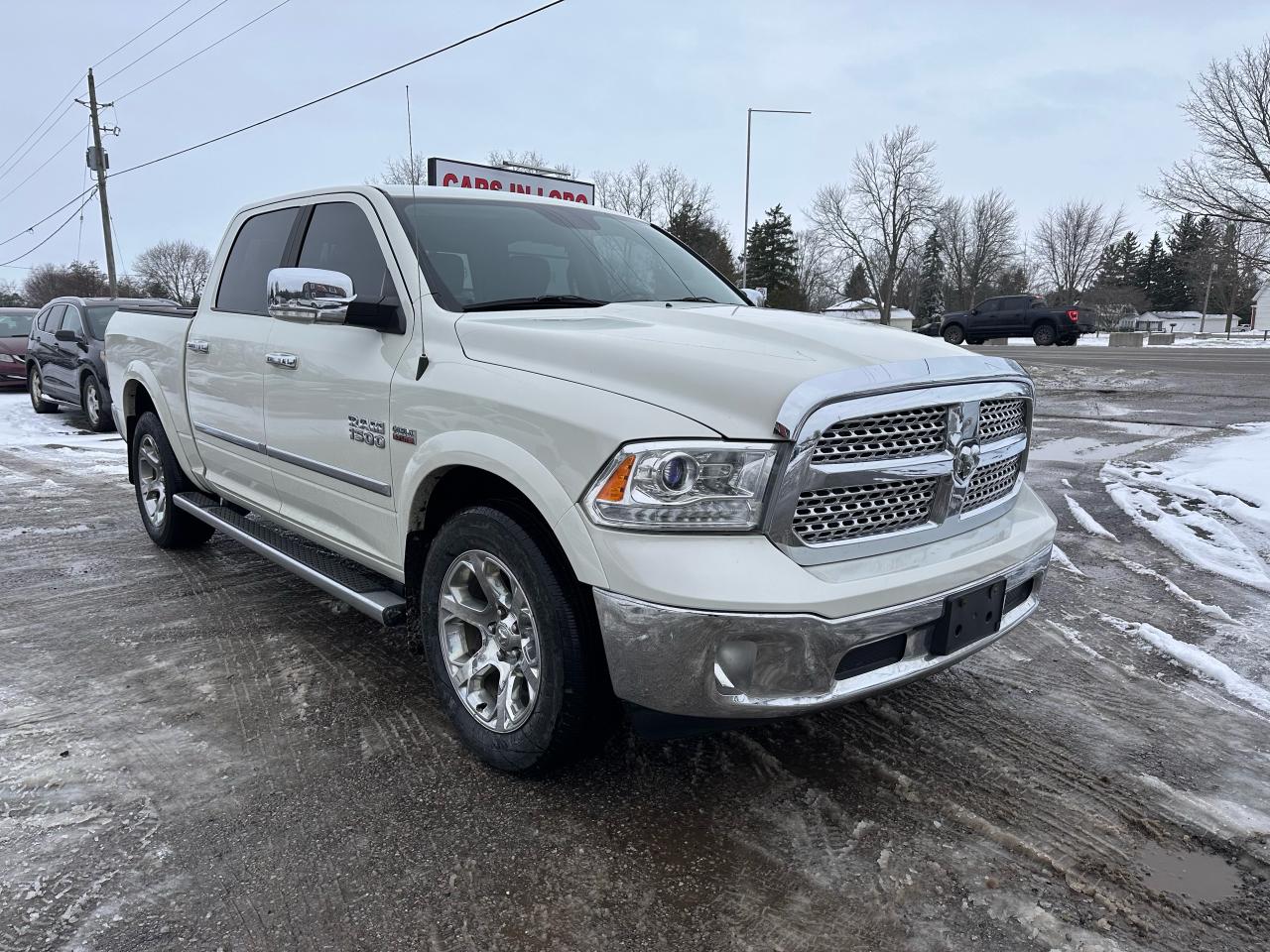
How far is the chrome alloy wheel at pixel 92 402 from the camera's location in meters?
11.4

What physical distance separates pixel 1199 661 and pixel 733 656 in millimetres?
2643

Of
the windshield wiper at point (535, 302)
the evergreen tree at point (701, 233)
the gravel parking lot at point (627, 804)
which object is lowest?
the gravel parking lot at point (627, 804)

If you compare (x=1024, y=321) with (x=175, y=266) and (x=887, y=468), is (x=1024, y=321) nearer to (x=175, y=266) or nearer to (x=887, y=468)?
(x=887, y=468)

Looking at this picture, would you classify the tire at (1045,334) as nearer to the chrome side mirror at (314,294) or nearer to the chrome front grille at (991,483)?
the chrome front grille at (991,483)

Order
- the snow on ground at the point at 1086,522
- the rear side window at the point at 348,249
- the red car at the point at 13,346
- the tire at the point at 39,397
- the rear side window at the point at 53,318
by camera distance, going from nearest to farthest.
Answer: the rear side window at the point at 348,249 < the snow on ground at the point at 1086,522 < the rear side window at the point at 53,318 < the tire at the point at 39,397 < the red car at the point at 13,346

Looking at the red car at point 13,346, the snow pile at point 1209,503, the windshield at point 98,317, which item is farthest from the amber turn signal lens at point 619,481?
the red car at point 13,346

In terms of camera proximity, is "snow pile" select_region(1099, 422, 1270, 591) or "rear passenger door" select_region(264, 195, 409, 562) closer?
"rear passenger door" select_region(264, 195, 409, 562)

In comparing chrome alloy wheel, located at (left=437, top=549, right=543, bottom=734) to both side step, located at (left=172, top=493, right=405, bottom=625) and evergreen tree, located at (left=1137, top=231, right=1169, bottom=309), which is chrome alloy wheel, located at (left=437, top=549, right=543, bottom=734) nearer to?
side step, located at (left=172, top=493, right=405, bottom=625)

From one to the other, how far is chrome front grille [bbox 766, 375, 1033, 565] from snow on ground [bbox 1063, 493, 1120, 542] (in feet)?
11.1

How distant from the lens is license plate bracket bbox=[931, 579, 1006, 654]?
2504mm

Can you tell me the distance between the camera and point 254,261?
14.7 feet

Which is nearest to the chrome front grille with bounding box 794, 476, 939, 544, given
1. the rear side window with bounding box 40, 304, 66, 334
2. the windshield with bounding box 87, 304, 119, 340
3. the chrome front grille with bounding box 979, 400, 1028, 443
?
the chrome front grille with bounding box 979, 400, 1028, 443

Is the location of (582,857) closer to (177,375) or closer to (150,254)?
(177,375)

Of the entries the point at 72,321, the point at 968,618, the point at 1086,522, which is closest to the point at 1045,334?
the point at 1086,522
